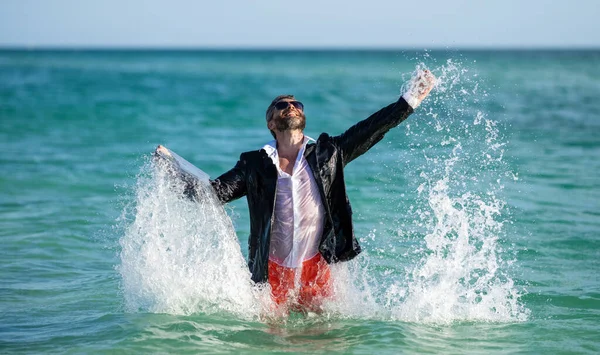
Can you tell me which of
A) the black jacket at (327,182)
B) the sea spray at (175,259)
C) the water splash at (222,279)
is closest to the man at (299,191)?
the black jacket at (327,182)

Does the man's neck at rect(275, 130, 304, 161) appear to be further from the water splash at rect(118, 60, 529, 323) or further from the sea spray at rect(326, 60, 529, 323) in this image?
the sea spray at rect(326, 60, 529, 323)

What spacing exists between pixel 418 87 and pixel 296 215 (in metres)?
1.20

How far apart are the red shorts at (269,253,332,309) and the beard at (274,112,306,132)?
899mm

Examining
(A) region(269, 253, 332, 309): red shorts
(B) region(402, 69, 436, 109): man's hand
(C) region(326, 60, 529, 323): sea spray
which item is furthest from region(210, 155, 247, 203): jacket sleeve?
(B) region(402, 69, 436, 109): man's hand

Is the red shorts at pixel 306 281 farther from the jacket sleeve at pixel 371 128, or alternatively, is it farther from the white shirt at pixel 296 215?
the jacket sleeve at pixel 371 128

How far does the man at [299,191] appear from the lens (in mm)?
5551

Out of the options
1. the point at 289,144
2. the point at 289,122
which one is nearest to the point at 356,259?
the point at 289,144

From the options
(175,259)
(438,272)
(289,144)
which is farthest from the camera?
(438,272)

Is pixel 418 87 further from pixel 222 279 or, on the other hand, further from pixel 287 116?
pixel 222 279

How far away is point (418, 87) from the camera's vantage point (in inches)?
221

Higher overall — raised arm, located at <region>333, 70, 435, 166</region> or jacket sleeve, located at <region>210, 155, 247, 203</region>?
raised arm, located at <region>333, 70, 435, 166</region>

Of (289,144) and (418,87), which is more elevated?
(418,87)

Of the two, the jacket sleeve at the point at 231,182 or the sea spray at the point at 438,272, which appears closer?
the jacket sleeve at the point at 231,182

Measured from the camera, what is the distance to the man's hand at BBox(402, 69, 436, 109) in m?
5.56
